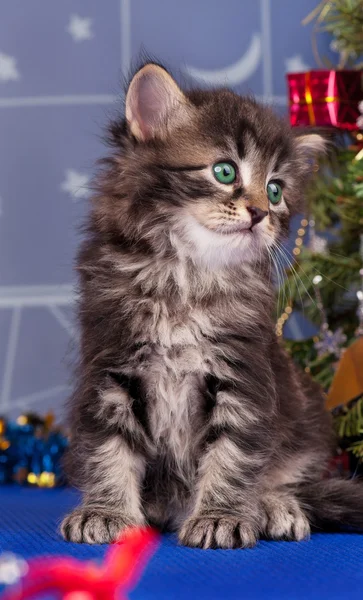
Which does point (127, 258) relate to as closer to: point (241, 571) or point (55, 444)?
point (241, 571)

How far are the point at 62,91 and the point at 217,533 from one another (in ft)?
6.64

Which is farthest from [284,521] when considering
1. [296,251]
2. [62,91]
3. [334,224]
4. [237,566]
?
[62,91]

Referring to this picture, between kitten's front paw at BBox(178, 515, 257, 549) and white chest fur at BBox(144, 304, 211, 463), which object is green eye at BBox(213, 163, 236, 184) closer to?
white chest fur at BBox(144, 304, 211, 463)

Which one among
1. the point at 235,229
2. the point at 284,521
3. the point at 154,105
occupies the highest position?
the point at 154,105

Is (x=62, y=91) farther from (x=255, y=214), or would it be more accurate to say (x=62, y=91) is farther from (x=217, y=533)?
(x=217, y=533)

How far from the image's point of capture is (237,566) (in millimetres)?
1388

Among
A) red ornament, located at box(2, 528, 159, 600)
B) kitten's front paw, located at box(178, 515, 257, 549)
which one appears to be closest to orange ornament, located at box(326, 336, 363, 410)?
kitten's front paw, located at box(178, 515, 257, 549)

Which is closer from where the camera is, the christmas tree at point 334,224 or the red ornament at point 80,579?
the red ornament at point 80,579

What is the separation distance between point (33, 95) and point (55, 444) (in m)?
1.27

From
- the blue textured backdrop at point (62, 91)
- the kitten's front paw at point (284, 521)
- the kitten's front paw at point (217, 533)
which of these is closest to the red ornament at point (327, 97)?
the blue textured backdrop at point (62, 91)

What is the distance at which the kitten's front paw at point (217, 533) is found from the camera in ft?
5.08

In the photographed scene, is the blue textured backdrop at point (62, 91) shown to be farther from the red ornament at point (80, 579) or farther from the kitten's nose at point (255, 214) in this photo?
the red ornament at point (80, 579)

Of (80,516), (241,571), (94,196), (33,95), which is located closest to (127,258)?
(94,196)

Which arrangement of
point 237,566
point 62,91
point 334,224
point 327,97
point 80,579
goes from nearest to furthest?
1. point 80,579
2. point 237,566
3. point 327,97
4. point 334,224
5. point 62,91
